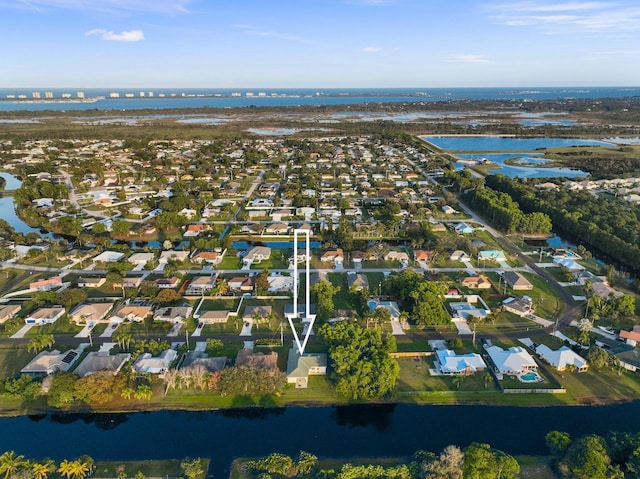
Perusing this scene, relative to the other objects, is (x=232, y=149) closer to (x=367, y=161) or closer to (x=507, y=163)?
(x=367, y=161)

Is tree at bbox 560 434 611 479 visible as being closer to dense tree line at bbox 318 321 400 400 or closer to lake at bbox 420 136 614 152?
dense tree line at bbox 318 321 400 400

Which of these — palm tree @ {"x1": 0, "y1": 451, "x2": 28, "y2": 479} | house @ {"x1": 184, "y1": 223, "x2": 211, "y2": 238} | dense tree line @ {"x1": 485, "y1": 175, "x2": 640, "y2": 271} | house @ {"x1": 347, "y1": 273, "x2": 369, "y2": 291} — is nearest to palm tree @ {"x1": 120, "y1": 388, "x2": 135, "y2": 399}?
palm tree @ {"x1": 0, "y1": 451, "x2": 28, "y2": 479}

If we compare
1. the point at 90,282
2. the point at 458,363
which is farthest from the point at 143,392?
the point at 458,363

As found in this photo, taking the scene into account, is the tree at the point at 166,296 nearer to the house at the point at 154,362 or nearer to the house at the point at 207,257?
the house at the point at 154,362

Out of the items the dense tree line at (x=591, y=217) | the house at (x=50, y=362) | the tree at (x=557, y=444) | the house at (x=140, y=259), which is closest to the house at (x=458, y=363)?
the tree at (x=557, y=444)

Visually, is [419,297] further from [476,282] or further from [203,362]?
[203,362]

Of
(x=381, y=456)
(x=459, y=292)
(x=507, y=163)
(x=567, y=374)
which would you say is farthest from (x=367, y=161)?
(x=381, y=456)
